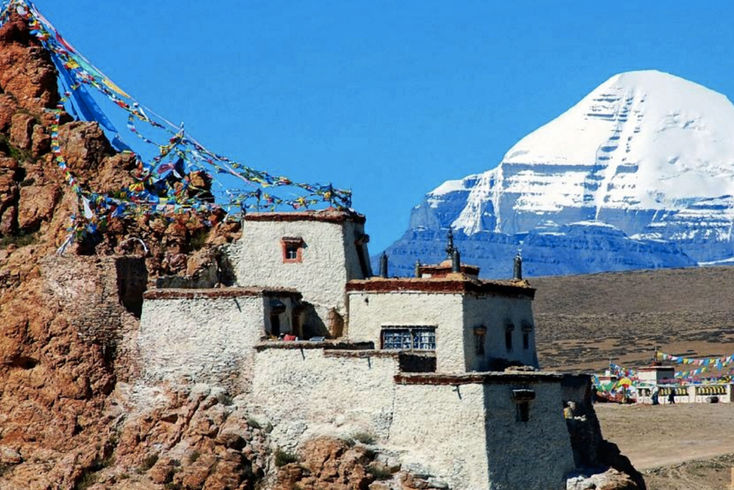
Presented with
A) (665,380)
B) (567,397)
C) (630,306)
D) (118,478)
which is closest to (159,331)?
(118,478)

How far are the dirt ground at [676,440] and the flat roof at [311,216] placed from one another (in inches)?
754

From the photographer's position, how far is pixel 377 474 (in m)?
52.8

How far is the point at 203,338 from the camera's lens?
56.1 meters

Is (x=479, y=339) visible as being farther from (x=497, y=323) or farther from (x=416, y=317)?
(x=416, y=317)

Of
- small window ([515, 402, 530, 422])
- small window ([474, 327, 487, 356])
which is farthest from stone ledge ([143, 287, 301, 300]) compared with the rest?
small window ([515, 402, 530, 422])

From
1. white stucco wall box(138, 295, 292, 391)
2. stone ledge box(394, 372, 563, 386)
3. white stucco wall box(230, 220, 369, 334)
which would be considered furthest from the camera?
white stucco wall box(230, 220, 369, 334)

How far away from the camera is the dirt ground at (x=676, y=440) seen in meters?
72.9

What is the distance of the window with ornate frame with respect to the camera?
57000 mm

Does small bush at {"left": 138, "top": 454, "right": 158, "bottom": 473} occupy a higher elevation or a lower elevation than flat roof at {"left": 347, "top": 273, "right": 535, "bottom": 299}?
lower

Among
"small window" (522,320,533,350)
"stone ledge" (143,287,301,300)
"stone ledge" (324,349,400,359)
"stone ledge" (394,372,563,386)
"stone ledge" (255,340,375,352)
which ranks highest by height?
"stone ledge" (143,287,301,300)

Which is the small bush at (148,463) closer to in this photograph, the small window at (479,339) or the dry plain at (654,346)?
the small window at (479,339)

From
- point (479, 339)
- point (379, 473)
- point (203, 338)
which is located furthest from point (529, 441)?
point (203, 338)

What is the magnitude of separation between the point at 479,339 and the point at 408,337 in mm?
2378

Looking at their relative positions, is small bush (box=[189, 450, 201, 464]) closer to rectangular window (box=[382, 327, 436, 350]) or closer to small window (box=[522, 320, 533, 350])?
rectangular window (box=[382, 327, 436, 350])
